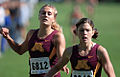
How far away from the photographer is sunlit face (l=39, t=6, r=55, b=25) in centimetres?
725

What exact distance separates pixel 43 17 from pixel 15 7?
12.5 meters

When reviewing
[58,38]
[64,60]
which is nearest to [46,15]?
[58,38]

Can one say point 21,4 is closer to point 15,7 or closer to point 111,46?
point 15,7

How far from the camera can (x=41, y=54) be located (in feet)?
24.1

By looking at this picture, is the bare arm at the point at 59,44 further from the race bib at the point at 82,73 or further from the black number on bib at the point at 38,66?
the race bib at the point at 82,73

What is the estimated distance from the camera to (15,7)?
19656 mm

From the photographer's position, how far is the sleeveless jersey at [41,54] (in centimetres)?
731

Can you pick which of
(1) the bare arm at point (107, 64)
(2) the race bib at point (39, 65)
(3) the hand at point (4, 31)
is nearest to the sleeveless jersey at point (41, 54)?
(2) the race bib at point (39, 65)

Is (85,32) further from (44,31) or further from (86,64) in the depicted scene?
(44,31)

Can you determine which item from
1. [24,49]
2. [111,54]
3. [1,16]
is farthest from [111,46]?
[24,49]

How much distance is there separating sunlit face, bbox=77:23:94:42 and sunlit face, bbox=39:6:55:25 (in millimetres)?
Answer: 905

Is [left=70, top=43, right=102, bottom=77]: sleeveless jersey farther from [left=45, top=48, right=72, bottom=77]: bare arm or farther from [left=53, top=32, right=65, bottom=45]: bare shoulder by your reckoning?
[left=53, top=32, right=65, bottom=45]: bare shoulder

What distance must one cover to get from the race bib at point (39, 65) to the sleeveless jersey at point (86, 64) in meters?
0.95

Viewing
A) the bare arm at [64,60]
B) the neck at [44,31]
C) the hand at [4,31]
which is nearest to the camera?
the bare arm at [64,60]
